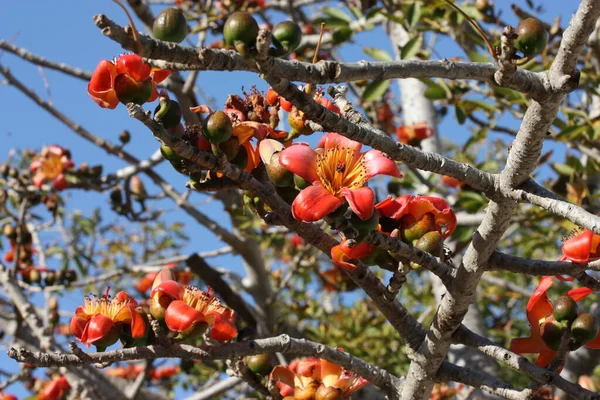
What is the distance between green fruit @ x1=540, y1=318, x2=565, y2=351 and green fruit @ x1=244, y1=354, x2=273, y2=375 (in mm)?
577

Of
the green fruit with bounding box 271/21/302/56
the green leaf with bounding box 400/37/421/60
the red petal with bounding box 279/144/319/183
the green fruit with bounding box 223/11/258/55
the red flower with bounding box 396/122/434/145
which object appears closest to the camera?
the green fruit with bounding box 223/11/258/55

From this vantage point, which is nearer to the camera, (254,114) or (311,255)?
(254,114)

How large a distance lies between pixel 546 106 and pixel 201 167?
1.90 feet

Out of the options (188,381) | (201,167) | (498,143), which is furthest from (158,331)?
(498,143)

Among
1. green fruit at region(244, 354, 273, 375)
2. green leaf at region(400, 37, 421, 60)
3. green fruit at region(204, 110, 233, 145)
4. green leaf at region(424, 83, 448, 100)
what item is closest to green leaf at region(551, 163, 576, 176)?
green leaf at region(424, 83, 448, 100)

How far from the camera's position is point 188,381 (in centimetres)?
544

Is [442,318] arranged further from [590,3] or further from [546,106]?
[590,3]

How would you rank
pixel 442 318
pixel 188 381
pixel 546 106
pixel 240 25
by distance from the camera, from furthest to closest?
pixel 188 381, pixel 442 318, pixel 546 106, pixel 240 25

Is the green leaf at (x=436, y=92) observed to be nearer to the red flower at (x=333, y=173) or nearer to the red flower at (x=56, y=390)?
the red flower at (x=333, y=173)

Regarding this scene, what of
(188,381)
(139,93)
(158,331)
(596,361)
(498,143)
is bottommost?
(158,331)

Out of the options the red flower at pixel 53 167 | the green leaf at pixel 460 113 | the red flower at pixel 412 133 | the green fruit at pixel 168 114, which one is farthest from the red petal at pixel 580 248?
the red flower at pixel 53 167

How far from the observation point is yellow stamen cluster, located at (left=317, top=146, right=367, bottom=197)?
1.23 m

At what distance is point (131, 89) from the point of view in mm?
1205

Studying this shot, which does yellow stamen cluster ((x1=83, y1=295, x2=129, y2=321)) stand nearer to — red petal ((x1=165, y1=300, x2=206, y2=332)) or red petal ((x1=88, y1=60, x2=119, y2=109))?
red petal ((x1=165, y1=300, x2=206, y2=332))
